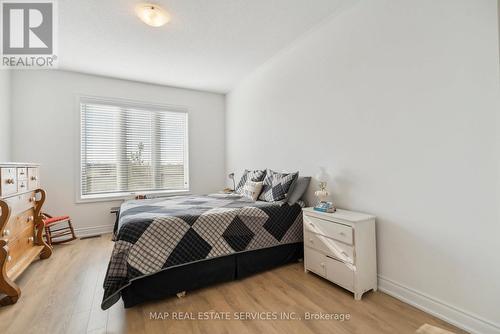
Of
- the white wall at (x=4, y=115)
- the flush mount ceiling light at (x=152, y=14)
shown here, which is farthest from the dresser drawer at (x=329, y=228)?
the white wall at (x=4, y=115)

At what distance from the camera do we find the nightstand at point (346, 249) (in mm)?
1830

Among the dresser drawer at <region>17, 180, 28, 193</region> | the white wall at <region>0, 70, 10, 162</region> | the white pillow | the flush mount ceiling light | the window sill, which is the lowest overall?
the window sill

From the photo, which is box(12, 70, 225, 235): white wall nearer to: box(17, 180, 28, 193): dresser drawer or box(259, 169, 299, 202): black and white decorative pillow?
box(17, 180, 28, 193): dresser drawer

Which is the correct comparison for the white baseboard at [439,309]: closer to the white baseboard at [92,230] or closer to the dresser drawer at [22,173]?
the dresser drawer at [22,173]

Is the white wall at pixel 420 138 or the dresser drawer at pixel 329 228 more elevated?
the white wall at pixel 420 138

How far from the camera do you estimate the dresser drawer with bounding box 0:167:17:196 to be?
1793 mm

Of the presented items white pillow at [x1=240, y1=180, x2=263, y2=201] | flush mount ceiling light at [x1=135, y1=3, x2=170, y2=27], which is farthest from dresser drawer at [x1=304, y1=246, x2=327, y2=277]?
flush mount ceiling light at [x1=135, y1=3, x2=170, y2=27]

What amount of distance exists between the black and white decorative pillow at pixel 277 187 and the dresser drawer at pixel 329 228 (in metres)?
0.44

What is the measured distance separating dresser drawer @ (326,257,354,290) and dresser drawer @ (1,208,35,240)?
9.03 feet

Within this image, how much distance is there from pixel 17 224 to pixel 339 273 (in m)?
3.03

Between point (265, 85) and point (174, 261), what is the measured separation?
110 inches

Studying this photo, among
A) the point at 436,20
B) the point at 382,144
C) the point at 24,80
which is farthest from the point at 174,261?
the point at 24,80

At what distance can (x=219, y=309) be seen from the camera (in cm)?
172

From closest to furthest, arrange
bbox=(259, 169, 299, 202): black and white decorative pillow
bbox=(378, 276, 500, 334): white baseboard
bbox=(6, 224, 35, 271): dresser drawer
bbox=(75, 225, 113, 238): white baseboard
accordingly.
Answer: bbox=(378, 276, 500, 334): white baseboard, bbox=(6, 224, 35, 271): dresser drawer, bbox=(259, 169, 299, 202): black and white decorative pillow, bbox=(75, 225, 113, 238): white baseboard
